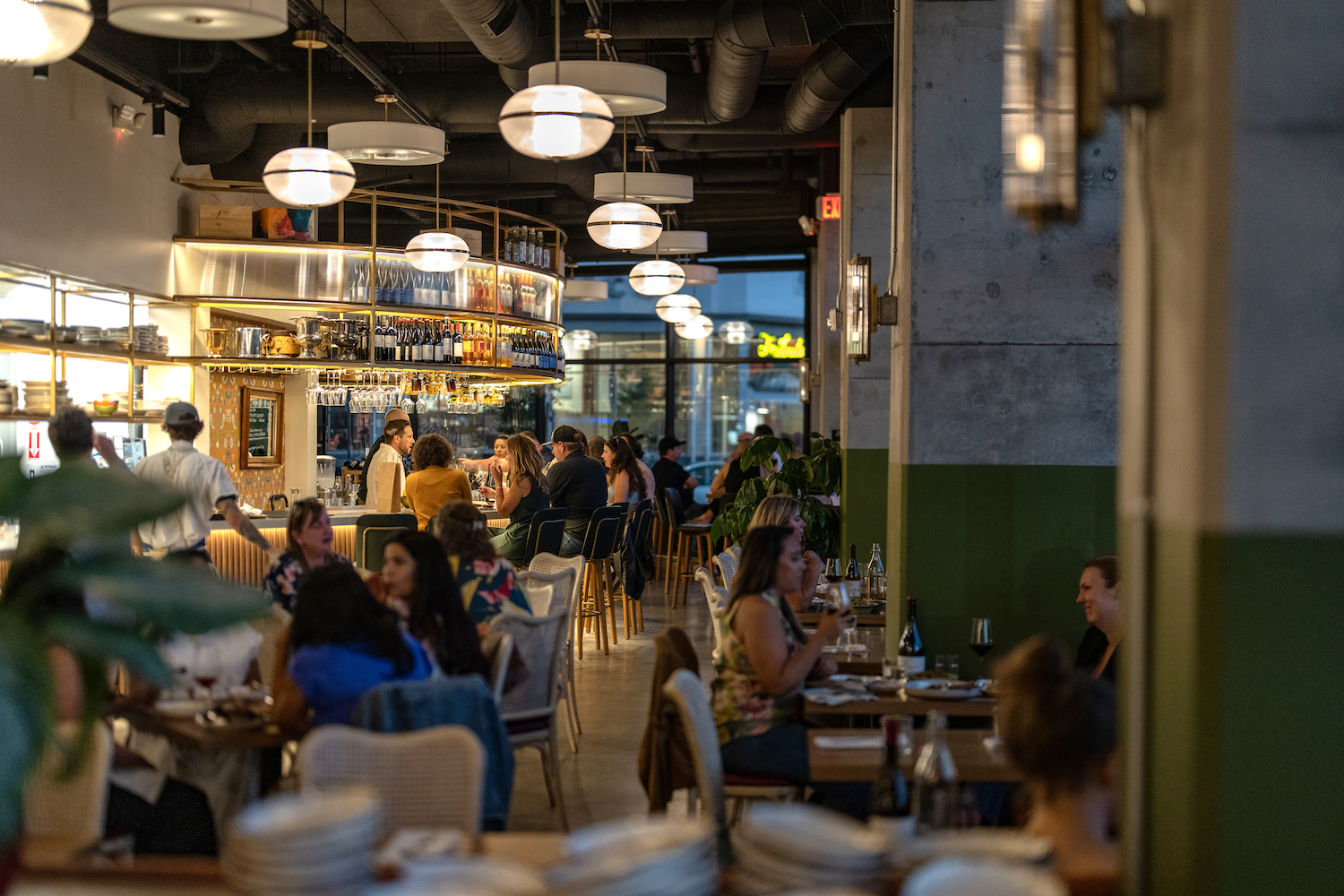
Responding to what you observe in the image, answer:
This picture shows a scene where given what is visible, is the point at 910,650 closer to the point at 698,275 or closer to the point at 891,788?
the point at 891,788

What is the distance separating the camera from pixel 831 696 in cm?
424

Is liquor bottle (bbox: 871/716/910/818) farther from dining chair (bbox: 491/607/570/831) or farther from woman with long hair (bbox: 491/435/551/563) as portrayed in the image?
woman with long hair (bbox: 491/435/551/563)

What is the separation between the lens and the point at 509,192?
13820mm

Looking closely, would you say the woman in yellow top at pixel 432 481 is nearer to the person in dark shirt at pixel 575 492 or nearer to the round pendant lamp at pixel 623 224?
the person in dark shirt at pixel 575 492

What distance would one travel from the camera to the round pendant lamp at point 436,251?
9.09 metres

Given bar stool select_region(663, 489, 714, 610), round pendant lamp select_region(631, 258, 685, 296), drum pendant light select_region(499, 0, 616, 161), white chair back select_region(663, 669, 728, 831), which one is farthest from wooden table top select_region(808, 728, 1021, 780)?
bar stool select_region(663, 489, 714, 610)

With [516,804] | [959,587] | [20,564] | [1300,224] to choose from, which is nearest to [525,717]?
[516,804]

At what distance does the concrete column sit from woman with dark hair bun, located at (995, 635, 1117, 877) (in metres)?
0.13

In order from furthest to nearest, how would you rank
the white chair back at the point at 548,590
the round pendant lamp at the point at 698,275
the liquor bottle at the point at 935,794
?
1. the round pendant lamp at the point at 698,275
2. the white chair back at the point at 548,590
3. the liquor bottle at the point at 935,794

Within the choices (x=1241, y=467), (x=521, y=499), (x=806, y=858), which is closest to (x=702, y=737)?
(x=806, y=858)

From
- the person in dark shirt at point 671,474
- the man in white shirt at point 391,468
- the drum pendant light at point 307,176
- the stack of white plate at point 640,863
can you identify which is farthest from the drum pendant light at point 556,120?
the person in dark shirt at point 671,474

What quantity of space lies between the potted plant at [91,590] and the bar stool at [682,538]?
996cm

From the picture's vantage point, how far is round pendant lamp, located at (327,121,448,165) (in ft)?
24.3

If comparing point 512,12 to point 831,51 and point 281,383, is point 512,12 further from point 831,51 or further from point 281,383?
point 281,383
